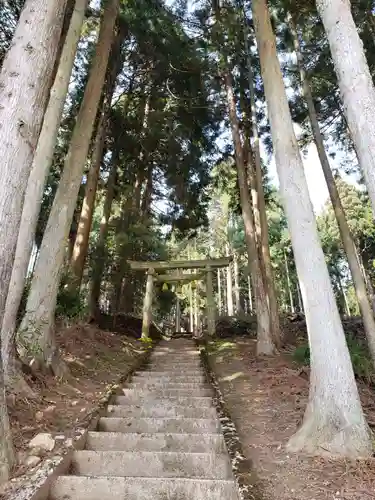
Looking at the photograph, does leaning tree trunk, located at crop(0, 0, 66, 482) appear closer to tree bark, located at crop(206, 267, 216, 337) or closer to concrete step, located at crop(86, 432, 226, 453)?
concrete step, located at crop(86, 432, 226, 453)

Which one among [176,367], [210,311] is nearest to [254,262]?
[176,367]

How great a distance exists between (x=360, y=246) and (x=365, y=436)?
26.3 metres

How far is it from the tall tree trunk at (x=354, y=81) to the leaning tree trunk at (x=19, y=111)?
291 cm

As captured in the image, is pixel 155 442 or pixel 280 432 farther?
pixel 280 432

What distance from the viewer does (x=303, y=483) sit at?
2.80 meters

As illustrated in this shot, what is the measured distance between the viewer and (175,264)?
13.3m

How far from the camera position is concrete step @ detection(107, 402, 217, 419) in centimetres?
453

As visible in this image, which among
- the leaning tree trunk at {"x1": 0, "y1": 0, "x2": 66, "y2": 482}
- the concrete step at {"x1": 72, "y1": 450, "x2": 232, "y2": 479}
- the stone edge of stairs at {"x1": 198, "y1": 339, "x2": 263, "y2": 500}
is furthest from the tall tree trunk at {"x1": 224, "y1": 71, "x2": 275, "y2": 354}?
the leaning tree trunk at {"x1": 0, "y1": 0, "x2": 66, "y2": 482}

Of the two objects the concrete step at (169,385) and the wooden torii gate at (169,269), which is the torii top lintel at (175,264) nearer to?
the wooden torii gate at (169,269)

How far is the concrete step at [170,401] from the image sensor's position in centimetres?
488

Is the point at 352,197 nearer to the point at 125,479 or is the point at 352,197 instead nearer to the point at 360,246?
the point at 360,246

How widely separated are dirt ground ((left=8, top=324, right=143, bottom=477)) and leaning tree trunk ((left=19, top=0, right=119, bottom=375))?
19.7 inches

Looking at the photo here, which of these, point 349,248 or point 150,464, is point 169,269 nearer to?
point 349,248

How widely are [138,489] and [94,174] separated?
30.4ft
